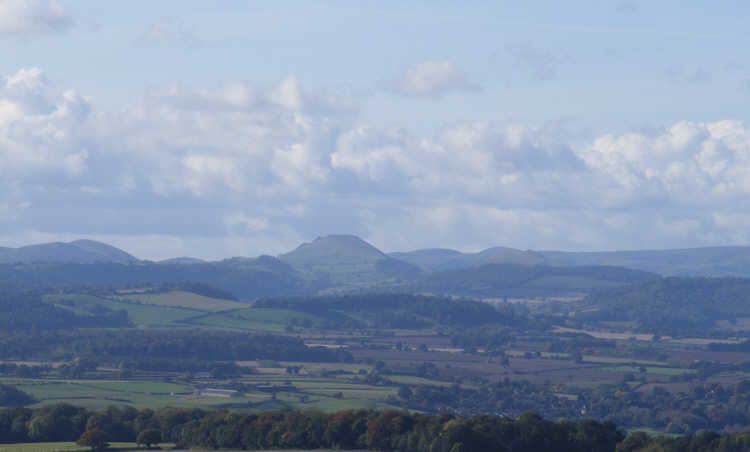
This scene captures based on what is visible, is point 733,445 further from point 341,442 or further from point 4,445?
point 4,445

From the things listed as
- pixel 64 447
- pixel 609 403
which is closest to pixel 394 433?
→ pixel 64 447

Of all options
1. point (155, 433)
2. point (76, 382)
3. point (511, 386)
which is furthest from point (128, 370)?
point (155, 433)

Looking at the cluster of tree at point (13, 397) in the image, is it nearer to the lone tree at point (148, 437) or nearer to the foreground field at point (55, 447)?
the foreground field at point (55, 447)

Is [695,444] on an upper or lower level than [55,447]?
upper

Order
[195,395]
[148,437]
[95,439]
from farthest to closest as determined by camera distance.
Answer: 1. [195,395]
2. [148,437]
3. [95,439]

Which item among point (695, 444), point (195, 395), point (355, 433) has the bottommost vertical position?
point (195, 395)

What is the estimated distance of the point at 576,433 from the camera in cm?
8681

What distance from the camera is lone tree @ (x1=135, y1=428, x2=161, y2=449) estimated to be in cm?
9206

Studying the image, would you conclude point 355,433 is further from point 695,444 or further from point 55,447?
point 695,444

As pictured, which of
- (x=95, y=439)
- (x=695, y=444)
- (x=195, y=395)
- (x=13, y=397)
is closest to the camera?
(x=695, y=444)

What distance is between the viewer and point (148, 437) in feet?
302

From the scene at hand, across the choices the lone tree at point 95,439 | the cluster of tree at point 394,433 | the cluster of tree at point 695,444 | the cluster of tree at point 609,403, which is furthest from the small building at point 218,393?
the cluster of tree at point 695,444

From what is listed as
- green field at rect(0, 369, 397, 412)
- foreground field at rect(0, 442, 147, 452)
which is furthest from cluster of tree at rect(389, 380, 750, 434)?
foreground field at rect(0, 442, 147, 452)

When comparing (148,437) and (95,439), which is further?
(148,437)
